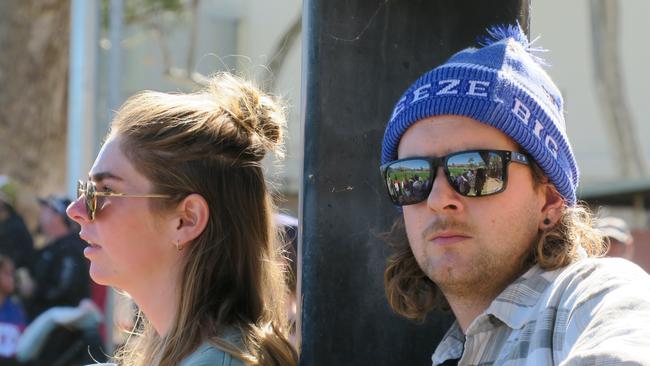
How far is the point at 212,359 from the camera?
2391mm

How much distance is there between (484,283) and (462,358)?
0.49 ft

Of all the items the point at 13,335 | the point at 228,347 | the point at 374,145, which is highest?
the point at 374,145

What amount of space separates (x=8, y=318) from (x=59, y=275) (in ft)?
1.45

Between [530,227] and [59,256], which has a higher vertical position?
[530,227]

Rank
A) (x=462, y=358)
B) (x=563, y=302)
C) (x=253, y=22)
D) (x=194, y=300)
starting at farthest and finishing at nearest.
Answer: (x=253, y=22) < (x=194, y=300) < (x=462, y=358) < (x=563, y=302)

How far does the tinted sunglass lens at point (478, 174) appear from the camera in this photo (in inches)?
79.7

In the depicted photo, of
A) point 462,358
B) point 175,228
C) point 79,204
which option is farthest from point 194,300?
point 462,358

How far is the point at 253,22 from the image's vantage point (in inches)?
941

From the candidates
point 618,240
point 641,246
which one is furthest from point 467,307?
point 641,246

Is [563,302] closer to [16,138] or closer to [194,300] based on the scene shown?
[194,300]

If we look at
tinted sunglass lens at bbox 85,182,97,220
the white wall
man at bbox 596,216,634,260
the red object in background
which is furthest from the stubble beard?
the white wall

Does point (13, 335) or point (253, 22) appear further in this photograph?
point (253, 22)

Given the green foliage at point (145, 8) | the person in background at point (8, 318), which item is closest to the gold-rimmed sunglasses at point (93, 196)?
the person in background at point (8, 318)

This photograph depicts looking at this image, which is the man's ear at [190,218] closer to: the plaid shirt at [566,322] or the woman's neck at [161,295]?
the woman's neck at [161,295]
